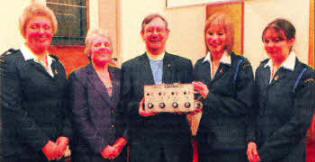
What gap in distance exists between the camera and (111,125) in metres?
1.64

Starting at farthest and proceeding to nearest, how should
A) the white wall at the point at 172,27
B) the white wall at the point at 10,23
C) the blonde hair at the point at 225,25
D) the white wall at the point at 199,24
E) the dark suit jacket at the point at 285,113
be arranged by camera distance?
1. the white wall at the point at 10,23
2. the white wall at the point at 172,27
3. the white wall at the point at 199,24
4. the blonde hair at the point at 225,25
5. the dark suit jacket at the point at 285,113

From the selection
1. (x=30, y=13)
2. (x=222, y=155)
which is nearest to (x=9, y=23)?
(x=30, y=13)

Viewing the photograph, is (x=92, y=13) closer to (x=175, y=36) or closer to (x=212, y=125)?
(x=175, y=36)

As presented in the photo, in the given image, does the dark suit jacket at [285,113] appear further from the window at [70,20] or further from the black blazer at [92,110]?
the window at [70,20]

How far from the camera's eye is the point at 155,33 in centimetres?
153

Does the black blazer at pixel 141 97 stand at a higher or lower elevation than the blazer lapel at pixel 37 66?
lower

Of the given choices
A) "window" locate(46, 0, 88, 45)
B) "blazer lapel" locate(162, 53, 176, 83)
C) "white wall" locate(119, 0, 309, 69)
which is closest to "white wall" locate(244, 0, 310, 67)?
"white wall" locate(119, 0, 309, 69)

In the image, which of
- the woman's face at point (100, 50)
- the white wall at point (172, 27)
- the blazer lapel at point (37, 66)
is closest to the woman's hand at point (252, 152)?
the white wall at point (172, 27)

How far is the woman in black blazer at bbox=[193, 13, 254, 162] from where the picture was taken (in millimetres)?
1472

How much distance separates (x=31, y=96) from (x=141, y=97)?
1.81 ft

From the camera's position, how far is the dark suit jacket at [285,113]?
1.35 metres

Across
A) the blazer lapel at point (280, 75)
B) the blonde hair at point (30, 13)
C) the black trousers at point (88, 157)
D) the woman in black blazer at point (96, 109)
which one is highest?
the blonde hair at point (30, 13)

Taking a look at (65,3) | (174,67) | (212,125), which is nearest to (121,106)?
(174,67)

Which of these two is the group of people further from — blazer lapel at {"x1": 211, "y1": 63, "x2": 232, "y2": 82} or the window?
the window
